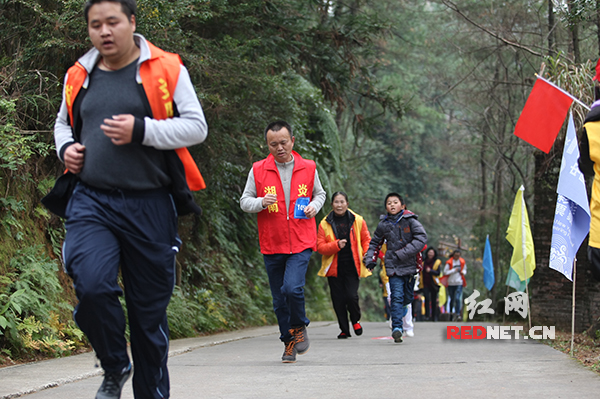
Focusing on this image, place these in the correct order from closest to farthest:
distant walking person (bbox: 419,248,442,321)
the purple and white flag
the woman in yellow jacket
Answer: the purple and white flag → the woman in yellow jacket → distant walking person (bbox: 419,248,442,321)

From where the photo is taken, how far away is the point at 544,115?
9.15 metres

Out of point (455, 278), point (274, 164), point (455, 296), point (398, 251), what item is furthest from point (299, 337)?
point (455, 296)

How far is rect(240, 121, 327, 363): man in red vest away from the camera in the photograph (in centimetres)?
693

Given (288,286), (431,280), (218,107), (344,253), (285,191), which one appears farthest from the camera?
(431,280)

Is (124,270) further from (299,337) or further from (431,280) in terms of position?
(431,280)

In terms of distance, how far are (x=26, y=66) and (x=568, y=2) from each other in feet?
25.7

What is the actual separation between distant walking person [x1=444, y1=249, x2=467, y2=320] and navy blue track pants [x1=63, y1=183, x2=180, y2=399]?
19532 millimetres

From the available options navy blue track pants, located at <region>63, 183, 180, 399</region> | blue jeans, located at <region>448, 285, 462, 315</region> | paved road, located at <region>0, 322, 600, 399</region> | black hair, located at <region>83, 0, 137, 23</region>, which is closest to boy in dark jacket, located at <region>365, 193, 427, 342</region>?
paved road, located at <region>0, 322, 600, 399</region>

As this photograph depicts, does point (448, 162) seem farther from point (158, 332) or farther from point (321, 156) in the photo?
point (158, 332)

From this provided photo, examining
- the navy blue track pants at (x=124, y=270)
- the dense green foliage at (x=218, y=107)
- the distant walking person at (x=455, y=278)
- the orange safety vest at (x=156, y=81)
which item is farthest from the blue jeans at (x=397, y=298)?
the distant walking person at (x=455, y=278)

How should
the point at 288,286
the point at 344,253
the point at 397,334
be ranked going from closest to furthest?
the point at 288,286, the point at 397,334, the point at 344,253

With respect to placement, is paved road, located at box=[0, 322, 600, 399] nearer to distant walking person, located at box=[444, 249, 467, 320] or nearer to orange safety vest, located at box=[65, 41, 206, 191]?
orange safety vest, located at box=[65, 41, 206, 191]

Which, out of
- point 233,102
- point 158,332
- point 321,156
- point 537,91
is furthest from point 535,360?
point 321,156

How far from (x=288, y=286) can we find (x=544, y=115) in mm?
4339
